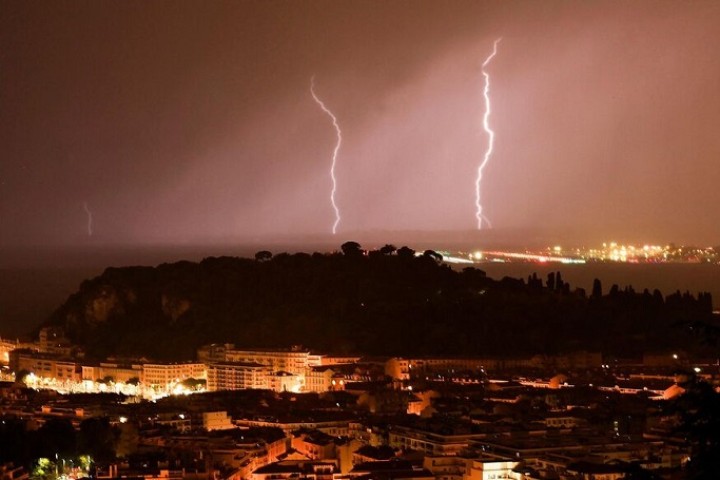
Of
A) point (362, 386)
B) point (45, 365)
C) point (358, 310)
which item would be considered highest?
point (358, 310)

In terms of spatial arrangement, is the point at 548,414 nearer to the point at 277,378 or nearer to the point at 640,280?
the point at 277,378

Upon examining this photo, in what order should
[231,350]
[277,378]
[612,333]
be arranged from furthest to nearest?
[612,333]
[231,350]
[277,378]

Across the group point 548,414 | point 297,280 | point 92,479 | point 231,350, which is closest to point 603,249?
point 297,280

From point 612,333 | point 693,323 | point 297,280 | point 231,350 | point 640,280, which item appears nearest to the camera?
point 693,323

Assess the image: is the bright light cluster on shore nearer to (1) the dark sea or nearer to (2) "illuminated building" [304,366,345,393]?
(1) the dark sea

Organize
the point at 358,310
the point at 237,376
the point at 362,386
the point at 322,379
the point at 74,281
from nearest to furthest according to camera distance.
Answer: the point at 362,386, the point at 322,379, the point at 237,376, the point at 358,310, the point at 74,281

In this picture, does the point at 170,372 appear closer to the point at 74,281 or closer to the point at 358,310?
the point at 358,310

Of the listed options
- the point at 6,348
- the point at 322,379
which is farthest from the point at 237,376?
the point at 6,348

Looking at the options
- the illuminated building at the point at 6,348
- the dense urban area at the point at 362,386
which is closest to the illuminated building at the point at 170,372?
the dense urban area at the point at 362,386

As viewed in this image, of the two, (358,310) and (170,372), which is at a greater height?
(358,310)
